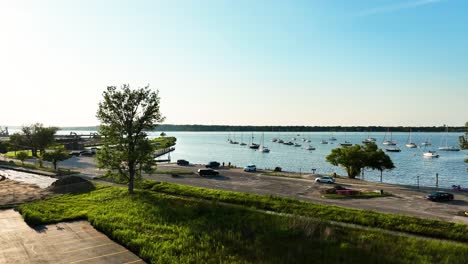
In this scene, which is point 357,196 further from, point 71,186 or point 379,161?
point 71,186

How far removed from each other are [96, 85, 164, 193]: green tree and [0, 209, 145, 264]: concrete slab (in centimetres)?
1242

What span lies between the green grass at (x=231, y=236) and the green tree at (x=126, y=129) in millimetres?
6822

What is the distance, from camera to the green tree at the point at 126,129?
48250 mm

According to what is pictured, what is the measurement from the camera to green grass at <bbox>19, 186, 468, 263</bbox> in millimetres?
26516

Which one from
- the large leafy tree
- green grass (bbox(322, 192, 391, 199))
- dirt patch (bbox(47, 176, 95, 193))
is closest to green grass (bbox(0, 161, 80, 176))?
dirt patch (bbox(47, 176, 95, 193))

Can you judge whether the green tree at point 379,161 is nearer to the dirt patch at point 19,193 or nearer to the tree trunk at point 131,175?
the tree trunk at point 131,175

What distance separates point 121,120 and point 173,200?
13042mm

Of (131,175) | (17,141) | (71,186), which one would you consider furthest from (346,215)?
(17,141)

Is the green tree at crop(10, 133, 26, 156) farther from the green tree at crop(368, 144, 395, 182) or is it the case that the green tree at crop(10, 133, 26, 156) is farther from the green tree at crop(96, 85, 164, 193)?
the green tree at crop(368, 144, 395, 182)

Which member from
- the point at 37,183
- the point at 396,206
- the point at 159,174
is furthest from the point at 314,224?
the point at 37,183

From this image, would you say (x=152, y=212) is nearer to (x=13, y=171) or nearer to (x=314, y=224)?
(x=314, y=224)

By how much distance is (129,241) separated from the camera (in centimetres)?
3030

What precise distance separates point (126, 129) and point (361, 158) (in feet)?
139

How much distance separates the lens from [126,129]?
49.1 metres
